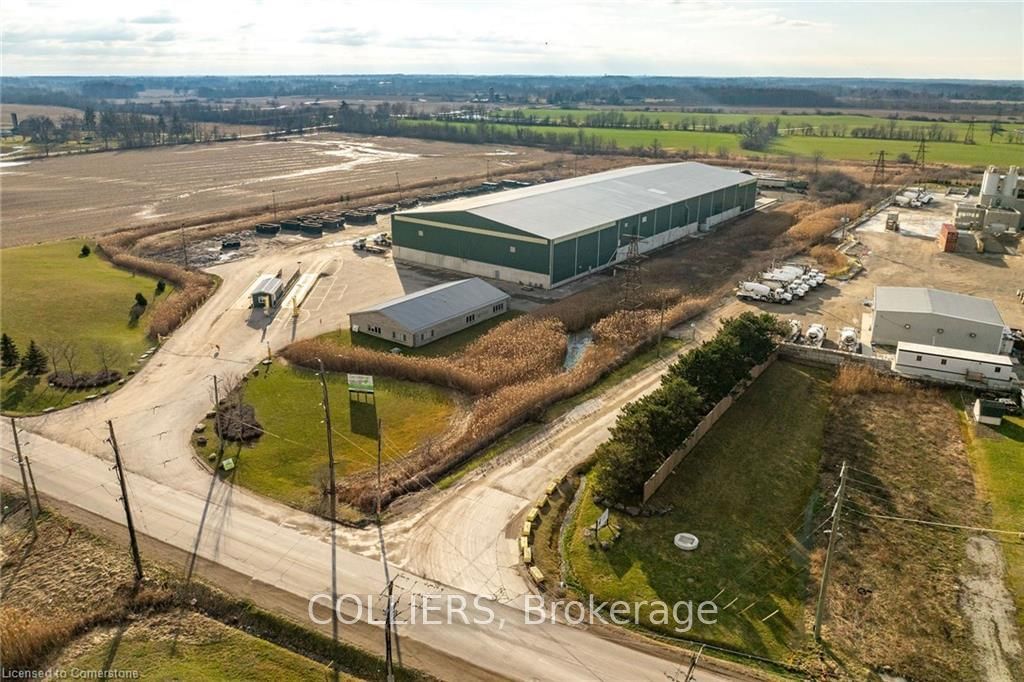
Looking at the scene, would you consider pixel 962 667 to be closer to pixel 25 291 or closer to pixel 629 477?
pixel 629 477

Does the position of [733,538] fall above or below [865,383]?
below

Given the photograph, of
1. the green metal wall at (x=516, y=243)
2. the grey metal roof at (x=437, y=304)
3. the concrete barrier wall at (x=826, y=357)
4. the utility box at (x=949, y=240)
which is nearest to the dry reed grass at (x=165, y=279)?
the grey metal roof at (x=437, y=304)

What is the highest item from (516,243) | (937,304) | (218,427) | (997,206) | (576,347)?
(997,206)

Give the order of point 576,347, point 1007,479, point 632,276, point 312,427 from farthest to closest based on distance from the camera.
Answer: point 632,276 < point 576,347 < point 312,427 < point 1007,479

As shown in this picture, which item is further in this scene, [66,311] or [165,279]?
[165,279]

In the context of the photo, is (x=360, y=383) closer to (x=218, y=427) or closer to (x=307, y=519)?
(x=218, y=427)

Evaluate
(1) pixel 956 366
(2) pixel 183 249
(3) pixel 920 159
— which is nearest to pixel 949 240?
(1) pixel 956 366

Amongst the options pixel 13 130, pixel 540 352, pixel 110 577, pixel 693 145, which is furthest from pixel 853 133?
pixel 13 130
